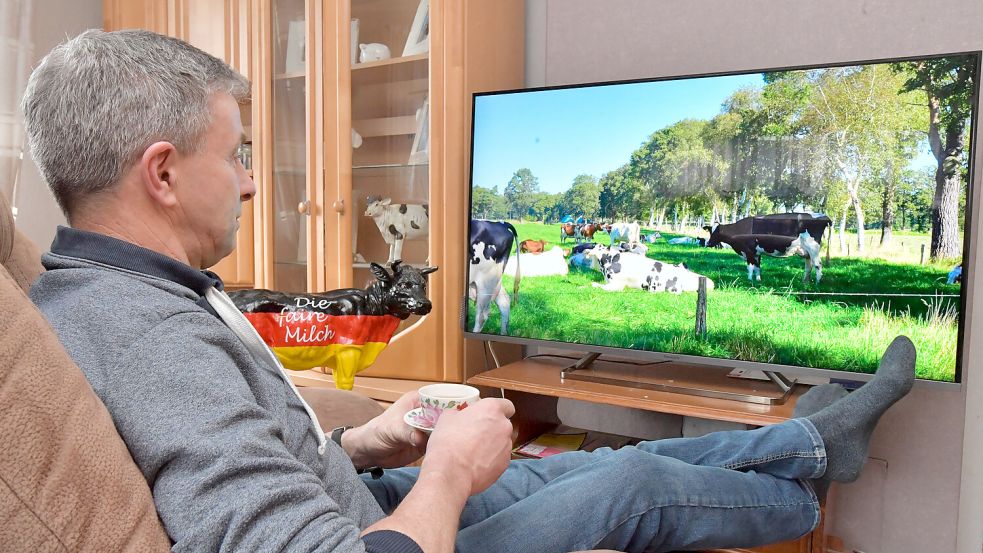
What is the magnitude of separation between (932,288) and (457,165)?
139 centimetres

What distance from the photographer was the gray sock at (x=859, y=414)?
4.29ft

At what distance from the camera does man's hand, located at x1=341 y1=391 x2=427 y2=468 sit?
1.12m

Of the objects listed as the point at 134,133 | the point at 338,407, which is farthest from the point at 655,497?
the point at 134,133

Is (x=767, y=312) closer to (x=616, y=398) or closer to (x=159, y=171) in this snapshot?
(x=616, y=398)

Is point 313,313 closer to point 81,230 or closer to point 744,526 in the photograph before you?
point 81,230

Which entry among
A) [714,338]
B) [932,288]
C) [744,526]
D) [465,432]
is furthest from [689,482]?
[932,288]

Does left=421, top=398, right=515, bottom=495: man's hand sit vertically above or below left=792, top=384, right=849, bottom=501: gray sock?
above

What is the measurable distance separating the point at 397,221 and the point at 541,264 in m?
0.57

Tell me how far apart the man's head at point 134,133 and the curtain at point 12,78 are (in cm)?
235

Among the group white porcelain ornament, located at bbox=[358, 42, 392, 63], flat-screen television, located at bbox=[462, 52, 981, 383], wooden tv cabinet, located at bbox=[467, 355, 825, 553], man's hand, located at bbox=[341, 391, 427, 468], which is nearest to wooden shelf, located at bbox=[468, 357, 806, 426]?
wooden tv cabinet, located at bbox=[467, 355, 825, 553]

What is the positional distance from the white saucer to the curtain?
256cm

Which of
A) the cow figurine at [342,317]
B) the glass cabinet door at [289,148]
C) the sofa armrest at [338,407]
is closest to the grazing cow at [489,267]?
the cow figurine at [342,317]

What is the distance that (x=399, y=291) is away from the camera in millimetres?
1758

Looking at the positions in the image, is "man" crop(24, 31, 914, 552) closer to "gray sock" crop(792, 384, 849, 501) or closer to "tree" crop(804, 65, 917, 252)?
"gray sock" crop(792, 384, 849, 501)
